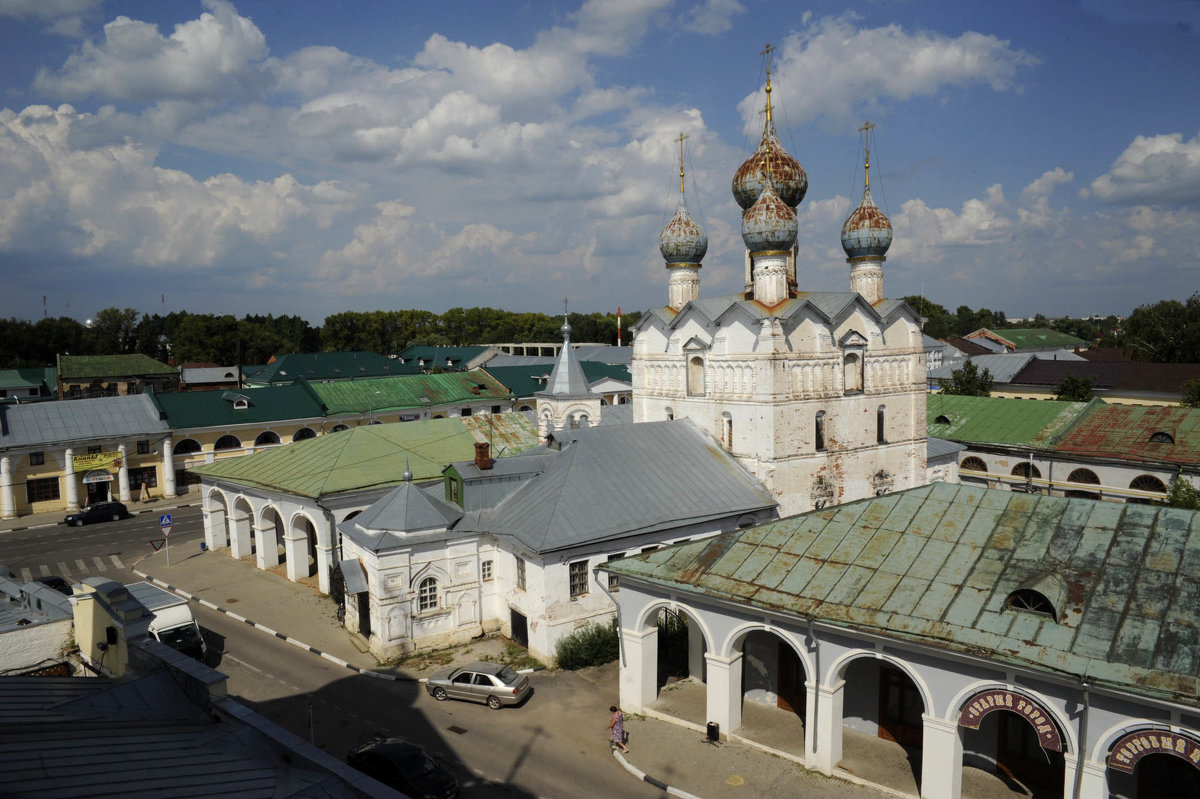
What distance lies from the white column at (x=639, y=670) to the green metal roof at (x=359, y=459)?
605 inches

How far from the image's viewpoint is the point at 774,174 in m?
33.7

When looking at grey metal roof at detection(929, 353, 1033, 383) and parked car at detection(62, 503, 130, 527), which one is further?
grey metal roof at detection(929, 353, 1033, 383)

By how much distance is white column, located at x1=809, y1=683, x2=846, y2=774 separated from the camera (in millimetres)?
17438

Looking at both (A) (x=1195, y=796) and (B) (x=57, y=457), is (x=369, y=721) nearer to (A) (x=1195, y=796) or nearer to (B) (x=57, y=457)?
(A) (x=1195, y=796)

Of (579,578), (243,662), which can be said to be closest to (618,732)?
(579,578)

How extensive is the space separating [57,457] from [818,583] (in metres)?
45.4

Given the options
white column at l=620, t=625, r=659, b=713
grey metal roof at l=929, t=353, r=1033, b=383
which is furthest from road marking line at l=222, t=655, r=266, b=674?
grey metal roof at l=929, t=353, r=1033, b=383

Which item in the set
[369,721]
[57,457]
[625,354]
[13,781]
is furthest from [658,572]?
[625,354]

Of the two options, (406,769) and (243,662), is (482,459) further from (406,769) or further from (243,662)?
(406,769)

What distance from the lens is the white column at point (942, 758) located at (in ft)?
51.7

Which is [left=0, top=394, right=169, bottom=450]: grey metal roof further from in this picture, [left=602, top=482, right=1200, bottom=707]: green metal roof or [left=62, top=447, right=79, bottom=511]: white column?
[left=602, top=482, right=1200, bottom=707]: green metal roof

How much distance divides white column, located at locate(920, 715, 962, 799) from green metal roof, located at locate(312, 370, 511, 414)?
47641 millimetres

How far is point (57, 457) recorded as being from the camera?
44844 millimetres

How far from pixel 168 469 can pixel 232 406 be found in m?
5.73
